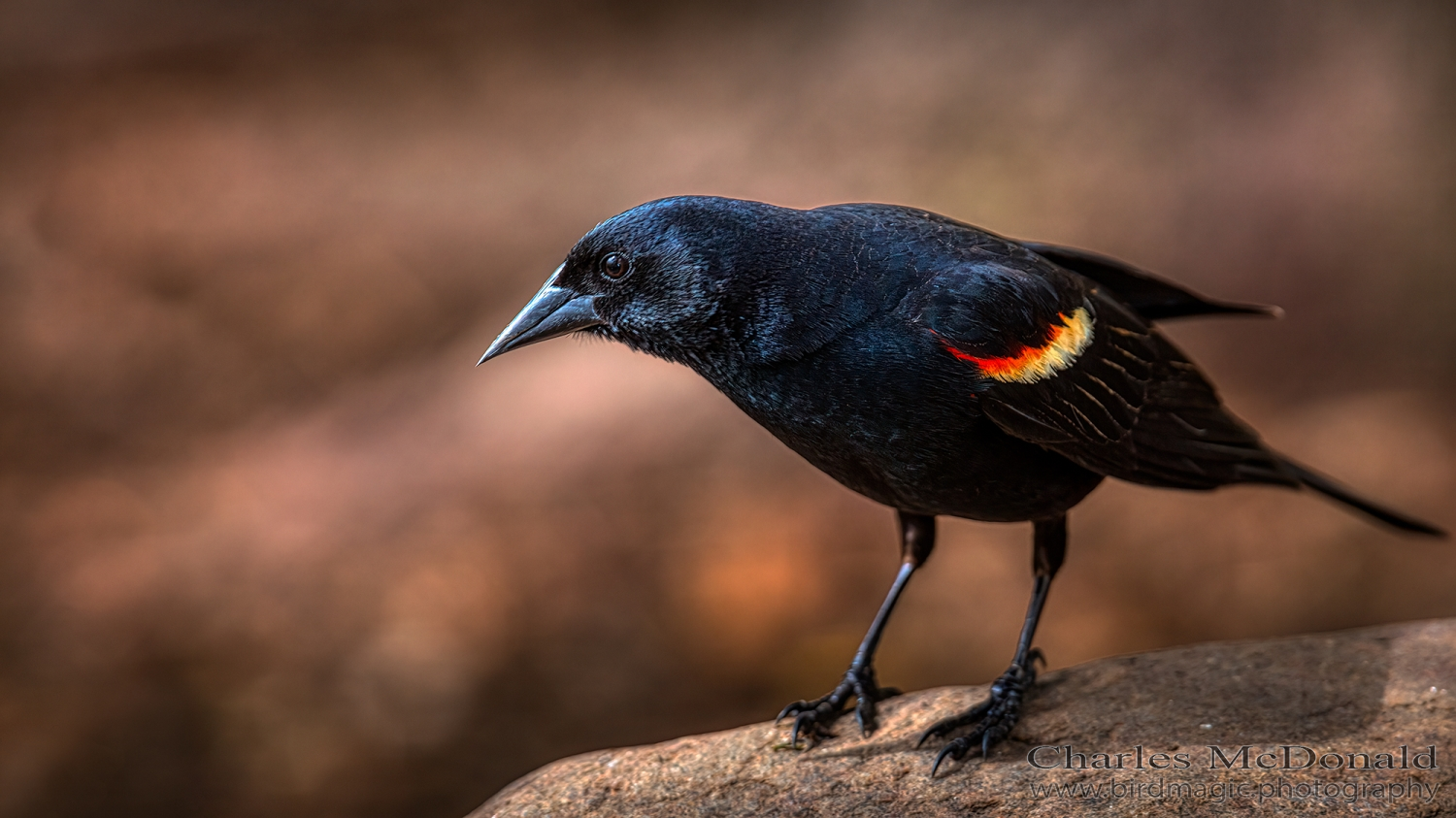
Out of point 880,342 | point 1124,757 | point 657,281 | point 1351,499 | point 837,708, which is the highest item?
point 657,281

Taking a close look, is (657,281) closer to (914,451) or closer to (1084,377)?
(914,451)

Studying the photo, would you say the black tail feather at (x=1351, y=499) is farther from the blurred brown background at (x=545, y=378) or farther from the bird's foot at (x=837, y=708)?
the blurred brown background at (x=545, y=378)

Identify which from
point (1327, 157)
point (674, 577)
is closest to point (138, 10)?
point (674, 577)

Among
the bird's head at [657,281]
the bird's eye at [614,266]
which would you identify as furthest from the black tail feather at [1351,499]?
the bird's eye at [614,266]

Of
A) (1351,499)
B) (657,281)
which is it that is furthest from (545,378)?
(1351,499)

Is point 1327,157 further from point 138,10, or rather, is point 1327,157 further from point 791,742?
point 138,10

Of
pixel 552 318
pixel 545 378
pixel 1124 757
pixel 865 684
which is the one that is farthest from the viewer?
pixel 545 378

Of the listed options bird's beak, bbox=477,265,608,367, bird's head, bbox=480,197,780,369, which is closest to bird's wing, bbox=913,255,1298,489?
bird's head, bbox=480,197,780,369
